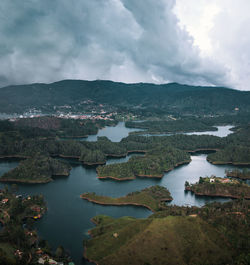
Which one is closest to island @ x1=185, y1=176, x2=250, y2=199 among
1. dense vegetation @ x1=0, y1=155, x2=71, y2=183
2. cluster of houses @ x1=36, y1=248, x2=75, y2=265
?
dense vegetation @ x1=0, y1=155, x2=71, y2=183

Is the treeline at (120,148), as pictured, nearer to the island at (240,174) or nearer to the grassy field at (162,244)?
the island at (240,174)

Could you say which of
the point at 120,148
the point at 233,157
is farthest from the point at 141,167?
the point at 233,157

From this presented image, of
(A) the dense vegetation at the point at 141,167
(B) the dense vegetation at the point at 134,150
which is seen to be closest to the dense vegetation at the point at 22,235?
(A) the dense vegetation at the point at 141,167

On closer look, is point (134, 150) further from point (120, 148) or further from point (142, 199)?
point (142, 199)

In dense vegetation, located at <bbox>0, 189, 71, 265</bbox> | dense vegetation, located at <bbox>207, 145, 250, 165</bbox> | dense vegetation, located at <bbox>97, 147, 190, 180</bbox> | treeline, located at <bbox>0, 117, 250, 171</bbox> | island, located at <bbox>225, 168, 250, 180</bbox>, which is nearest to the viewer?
dense vegetation, located at <bbox>0, 189, 71, 265</bbox>

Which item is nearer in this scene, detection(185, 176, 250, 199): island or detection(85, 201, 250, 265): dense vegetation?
detection(85, 201, 250, 265): dense vegetation

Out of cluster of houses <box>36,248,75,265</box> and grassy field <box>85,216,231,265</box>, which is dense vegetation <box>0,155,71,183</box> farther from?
grassy field <box>85,216,231,265</box>

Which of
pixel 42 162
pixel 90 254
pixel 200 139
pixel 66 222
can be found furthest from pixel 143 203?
pixel 200 139
